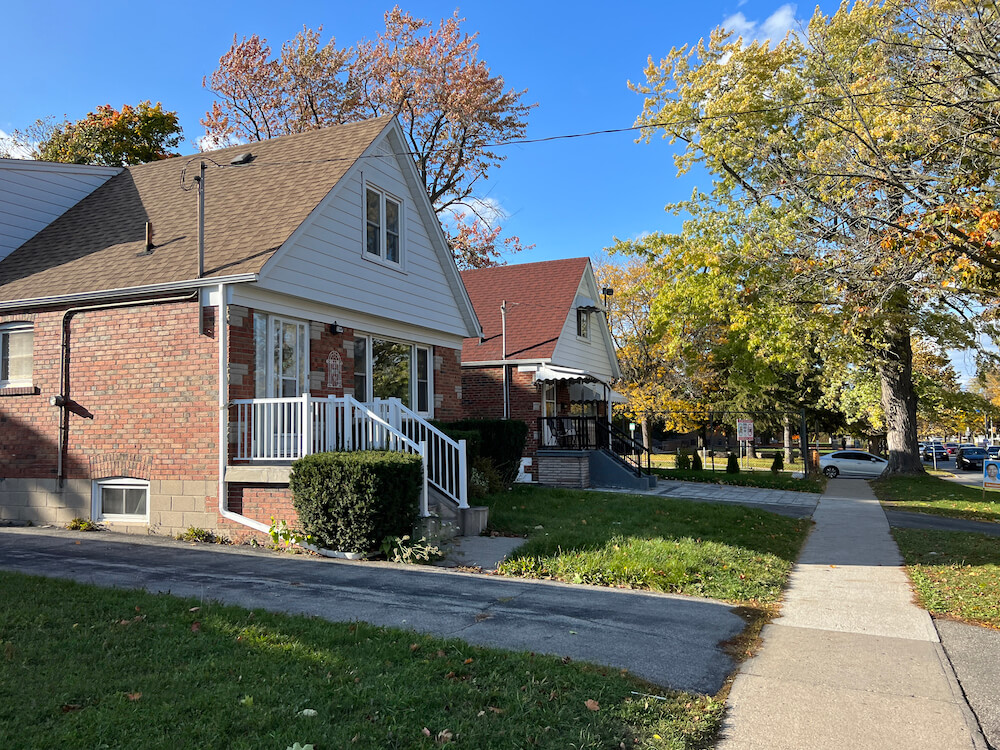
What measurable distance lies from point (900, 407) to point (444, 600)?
2514cm

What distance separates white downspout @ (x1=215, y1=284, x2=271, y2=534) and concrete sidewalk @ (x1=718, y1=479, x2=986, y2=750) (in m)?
7.37

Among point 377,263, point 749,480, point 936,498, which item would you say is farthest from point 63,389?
point 936,498

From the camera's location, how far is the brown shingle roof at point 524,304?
21.4m

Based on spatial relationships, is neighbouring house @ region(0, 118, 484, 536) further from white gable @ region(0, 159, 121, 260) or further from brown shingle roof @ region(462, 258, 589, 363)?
brown shingle roof @ region(462, 258, 589, 363)

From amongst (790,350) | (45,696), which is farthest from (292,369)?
(790,350)

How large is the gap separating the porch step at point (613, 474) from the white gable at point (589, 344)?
3.06 metres

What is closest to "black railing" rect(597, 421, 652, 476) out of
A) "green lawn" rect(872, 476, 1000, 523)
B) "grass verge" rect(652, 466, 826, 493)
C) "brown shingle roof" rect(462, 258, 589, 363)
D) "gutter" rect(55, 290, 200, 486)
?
"brown shingle roof" rect(462, 258, 589, 363)

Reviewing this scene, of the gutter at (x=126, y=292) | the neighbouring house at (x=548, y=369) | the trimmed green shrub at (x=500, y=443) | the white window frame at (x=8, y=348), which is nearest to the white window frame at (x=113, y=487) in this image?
the white window frame at (x=8, y=348)

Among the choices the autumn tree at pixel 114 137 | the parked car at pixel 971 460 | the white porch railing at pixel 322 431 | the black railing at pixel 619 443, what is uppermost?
the autumn tree at pixel 114 137

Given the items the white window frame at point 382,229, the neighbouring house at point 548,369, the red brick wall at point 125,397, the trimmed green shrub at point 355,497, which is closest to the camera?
the trimmed green shrub at point 355,497

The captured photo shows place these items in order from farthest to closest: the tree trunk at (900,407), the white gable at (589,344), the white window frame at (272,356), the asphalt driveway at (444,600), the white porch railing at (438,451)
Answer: the tree trunk at (900,407)
the white gable at (589,344)
the white window frame at (272,356)
the white porch railing at (438,451)
the asphalt driveway at (444,600)

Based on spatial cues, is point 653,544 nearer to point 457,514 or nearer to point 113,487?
point 457,514

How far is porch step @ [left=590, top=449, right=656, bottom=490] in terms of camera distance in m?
19.7

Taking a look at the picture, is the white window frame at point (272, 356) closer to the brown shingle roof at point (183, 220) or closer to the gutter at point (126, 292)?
the gutter at point (126, 292)
